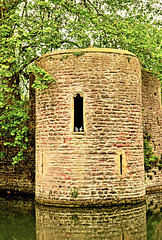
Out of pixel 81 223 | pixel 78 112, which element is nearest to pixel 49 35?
pixel 78 112

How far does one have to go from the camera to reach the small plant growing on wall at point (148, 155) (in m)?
14.6

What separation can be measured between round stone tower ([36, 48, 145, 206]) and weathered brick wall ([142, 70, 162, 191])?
2849mm

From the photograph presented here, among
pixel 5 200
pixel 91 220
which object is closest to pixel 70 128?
pixel 91 220

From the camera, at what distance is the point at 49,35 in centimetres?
1382

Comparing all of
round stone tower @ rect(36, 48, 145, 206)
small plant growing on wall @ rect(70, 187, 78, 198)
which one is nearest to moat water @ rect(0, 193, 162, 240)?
small plant growing on wall @ rect(70, 187, 78, 198)

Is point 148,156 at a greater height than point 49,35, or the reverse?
point 49,35

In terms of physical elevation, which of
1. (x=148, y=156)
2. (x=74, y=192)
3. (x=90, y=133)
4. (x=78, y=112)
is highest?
(x=78, y=112)

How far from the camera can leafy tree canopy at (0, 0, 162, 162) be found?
1271 cm

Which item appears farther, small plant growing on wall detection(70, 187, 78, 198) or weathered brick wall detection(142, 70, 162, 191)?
weathered brick wall detection(142, 70, 162, 191)

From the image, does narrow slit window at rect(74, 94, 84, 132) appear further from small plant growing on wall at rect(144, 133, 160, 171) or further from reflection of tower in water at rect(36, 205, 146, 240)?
reflection of tower in water at rect(36, 205, 146, 240)

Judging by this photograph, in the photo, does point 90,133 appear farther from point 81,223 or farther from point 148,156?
point 148,156

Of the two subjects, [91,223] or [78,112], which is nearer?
[91,223]

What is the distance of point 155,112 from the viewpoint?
15.6m

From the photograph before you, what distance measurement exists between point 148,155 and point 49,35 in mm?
6542
